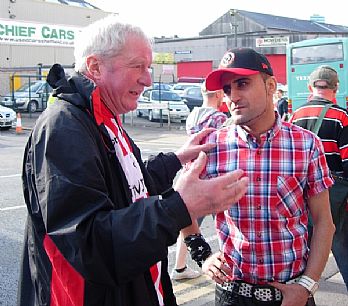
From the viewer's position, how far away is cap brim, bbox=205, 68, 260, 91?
250cm

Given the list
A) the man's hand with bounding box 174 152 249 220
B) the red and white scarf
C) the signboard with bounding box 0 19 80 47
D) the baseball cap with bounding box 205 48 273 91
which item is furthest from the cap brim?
the signboard with bounding box 0 19 80 47

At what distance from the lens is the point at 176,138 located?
18.2 metres

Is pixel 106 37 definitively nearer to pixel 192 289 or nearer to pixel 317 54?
pixel 192 289

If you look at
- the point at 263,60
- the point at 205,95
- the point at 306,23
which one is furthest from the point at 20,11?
the point at 306,23

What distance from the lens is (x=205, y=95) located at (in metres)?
5.12

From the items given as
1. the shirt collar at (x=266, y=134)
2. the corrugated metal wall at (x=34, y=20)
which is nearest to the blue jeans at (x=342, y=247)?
the shirt collar at (x=266, y=134)

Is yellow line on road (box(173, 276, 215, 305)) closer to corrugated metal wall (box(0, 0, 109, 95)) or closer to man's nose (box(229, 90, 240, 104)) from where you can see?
man's nose (box(229, 90, 240, 104))

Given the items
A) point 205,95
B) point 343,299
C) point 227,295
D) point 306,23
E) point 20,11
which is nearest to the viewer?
point 227,295

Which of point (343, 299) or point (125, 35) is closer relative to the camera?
point (125, 35)

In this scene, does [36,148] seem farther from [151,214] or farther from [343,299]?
[343,299]

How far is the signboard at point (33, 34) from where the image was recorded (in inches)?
999

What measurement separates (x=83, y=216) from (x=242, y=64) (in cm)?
130

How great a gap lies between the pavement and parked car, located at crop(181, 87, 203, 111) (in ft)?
8.26

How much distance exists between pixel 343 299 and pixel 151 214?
349 centimetres
